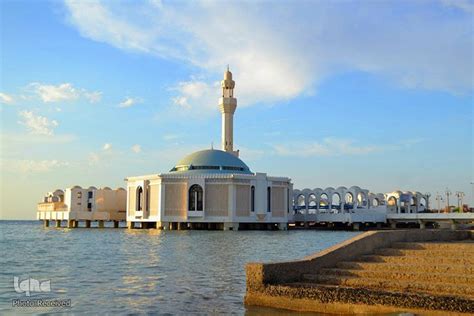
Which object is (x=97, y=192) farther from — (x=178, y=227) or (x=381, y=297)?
(x=381, y=297)

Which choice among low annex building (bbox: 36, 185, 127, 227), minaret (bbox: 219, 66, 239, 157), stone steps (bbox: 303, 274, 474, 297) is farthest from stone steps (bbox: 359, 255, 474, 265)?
low annex building (bbox: 36, 185, 127, 227)

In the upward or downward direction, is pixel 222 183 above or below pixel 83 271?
above

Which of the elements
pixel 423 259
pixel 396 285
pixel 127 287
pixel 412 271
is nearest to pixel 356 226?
pixel 127 287

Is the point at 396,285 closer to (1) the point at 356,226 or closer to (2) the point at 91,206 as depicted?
(1) the point at 356,226

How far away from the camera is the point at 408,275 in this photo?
11.8 metres

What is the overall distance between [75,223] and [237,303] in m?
89.8

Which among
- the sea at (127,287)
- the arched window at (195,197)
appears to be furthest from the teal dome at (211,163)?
the sea at (127,287)

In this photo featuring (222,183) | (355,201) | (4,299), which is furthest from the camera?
(355,201)

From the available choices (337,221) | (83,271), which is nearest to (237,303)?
(83,271)

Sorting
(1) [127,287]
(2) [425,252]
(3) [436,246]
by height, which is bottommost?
(1) [127,287]

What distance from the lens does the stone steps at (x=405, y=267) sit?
11.7 m

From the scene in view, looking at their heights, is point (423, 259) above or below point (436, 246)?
below

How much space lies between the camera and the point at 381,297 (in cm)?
1019

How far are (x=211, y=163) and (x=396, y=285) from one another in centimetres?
6992
